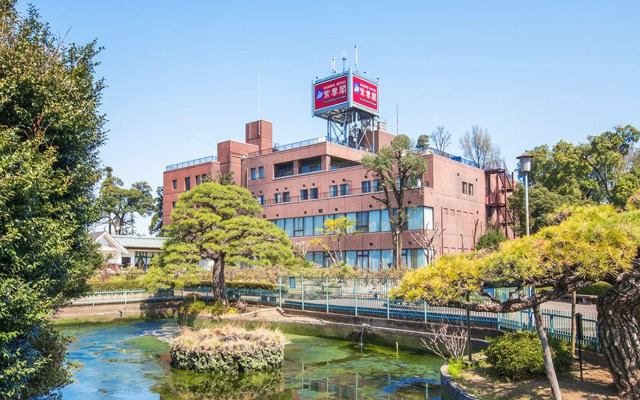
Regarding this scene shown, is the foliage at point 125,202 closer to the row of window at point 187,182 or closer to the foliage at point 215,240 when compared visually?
the row of window at point 187,182

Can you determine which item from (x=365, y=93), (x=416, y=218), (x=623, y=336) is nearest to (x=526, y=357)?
(x=623, y=336)

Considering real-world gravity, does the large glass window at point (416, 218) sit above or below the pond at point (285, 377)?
above

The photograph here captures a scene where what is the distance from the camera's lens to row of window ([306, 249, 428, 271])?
43.8 meters

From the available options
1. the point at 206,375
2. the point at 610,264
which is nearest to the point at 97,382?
the point at 206,375

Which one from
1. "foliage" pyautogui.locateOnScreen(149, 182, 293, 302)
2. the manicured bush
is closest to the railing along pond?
the manicured bush

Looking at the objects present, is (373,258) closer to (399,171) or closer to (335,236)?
(335,236)

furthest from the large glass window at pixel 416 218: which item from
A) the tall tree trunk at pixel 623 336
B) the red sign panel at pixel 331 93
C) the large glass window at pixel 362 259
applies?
the tall tree trunk at pixel 623 336

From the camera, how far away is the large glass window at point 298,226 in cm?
5272

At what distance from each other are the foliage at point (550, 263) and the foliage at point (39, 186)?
668cm

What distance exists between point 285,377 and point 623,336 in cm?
1095

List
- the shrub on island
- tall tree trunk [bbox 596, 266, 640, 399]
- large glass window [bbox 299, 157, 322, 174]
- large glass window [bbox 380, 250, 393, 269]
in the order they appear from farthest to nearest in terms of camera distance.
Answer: large glass window [bbox 299, 157, 322, 174] < large glass window [bbox 380, 250, 393, 269] < the shrub on island < tall tree trunk [bbox 596, 266, 640, 399]

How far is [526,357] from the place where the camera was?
40.0 ft

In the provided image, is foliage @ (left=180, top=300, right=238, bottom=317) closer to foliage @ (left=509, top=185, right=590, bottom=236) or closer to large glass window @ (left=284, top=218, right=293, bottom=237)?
large glass window @ (left=284, top=218, right=293, bottom=237)

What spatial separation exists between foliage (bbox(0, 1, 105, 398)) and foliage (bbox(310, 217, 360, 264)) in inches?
1425
